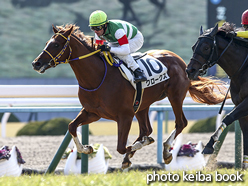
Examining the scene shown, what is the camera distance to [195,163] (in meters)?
5.13

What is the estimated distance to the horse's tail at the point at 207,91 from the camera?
4.94 m

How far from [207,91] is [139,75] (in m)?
1.09

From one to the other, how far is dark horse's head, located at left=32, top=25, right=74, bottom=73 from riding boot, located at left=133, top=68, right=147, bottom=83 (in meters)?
0.71

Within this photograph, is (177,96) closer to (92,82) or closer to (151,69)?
(151,69)

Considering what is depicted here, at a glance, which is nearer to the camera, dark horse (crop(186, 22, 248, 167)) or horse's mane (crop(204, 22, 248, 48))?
dark horse (crop(186, 22, 248, 167))

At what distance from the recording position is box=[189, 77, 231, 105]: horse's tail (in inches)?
195

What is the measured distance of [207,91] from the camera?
495cm

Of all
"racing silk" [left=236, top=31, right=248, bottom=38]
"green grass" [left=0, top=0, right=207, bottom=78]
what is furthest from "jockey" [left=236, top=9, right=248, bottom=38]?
"green grass" [left=0, top=0, right=207, bottom=78]

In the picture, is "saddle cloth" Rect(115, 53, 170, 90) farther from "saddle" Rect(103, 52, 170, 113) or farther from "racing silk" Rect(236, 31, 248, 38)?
"racing silk" Rect(236, 31, 248, 38)

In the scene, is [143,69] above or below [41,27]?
above

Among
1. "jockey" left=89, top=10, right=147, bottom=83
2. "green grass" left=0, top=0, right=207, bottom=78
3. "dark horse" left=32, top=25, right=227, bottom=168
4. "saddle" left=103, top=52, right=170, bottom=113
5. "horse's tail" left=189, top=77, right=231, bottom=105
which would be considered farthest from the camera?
"green grass" left=0, top=0, right=207, bottom=78

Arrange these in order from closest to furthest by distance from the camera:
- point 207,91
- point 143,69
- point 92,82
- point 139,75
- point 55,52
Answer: point 55,52, point 92,82, point 139,75, point 143,69, point 207,91

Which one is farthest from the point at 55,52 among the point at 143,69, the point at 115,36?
the point at 143,69

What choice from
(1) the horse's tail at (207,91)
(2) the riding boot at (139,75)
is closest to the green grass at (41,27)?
(1) the horse's tail at (207,91)
